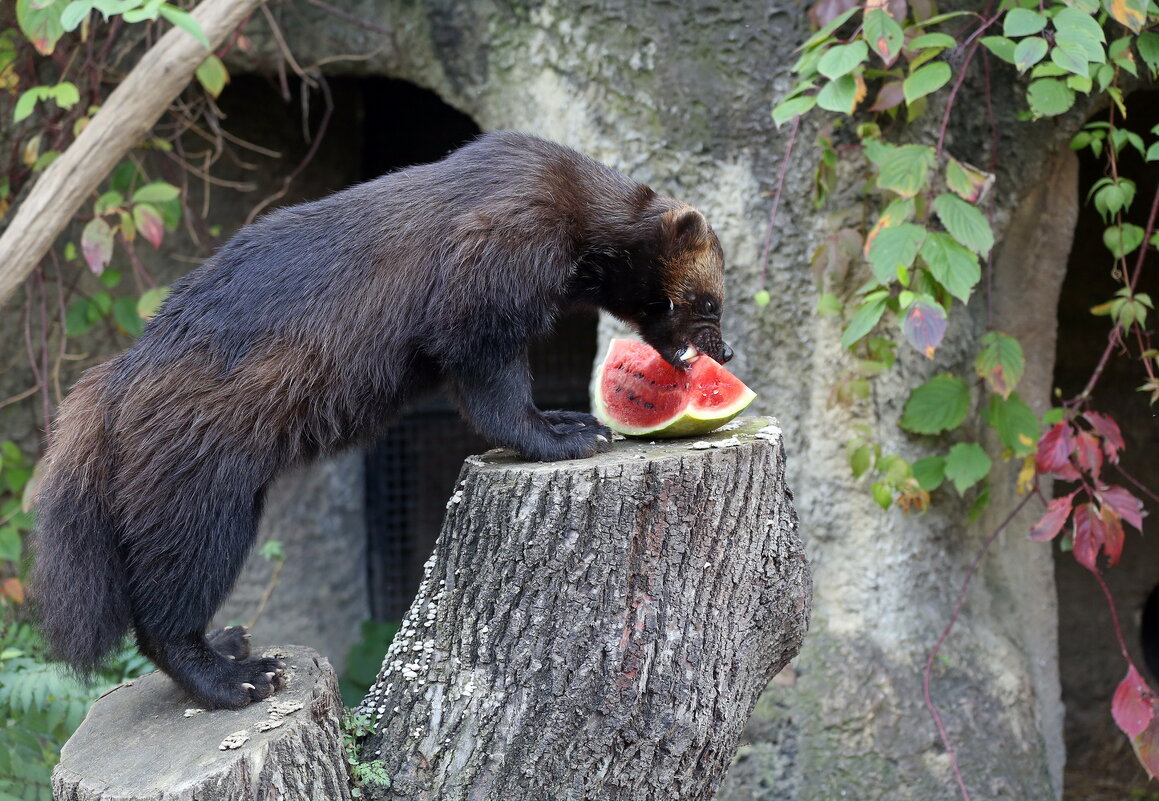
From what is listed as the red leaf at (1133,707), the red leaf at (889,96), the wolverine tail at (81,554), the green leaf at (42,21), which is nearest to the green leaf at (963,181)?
the red leaf at (889,96)

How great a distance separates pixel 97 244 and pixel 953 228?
3.25 m

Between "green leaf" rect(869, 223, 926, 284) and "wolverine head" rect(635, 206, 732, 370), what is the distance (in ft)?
1.96

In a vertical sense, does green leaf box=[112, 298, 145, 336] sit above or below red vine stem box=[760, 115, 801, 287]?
above

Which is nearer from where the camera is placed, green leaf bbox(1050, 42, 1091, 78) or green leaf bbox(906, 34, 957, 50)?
green leaf bbox(1050, 42, 1091, 78)

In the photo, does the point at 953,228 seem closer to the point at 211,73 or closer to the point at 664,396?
the point at 664,396

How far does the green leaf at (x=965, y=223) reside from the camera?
3686mm

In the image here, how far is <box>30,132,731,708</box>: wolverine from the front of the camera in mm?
2795

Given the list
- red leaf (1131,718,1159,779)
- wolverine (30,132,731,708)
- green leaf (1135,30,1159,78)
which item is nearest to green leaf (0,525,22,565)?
wolverine (30,132,731,708)

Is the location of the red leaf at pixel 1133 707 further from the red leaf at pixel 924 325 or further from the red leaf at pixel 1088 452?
the red leaf at pixel 924 325

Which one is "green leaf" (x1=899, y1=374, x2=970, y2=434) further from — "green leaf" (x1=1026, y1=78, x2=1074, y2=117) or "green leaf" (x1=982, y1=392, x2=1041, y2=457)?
"green leaf" (x1=1026, y1=78, x2=1074, y2=117)

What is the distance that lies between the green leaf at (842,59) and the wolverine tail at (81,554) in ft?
7.74

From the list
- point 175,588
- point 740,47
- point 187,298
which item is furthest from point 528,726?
point 740,47

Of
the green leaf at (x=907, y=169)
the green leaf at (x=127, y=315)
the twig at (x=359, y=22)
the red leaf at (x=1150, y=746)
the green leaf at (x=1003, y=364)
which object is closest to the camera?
the green leaf at (x=907, y=169)

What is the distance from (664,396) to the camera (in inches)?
128
